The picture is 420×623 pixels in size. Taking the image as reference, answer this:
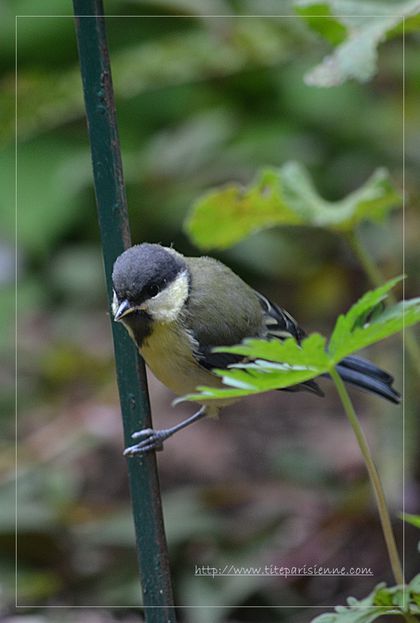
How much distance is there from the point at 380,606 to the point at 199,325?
0.37 meters

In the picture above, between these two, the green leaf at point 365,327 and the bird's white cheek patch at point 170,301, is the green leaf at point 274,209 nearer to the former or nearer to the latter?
the bird's white cheek patch at point 170,301

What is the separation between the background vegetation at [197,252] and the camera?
1578 mm

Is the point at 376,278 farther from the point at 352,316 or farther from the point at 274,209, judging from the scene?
the point at 352,316

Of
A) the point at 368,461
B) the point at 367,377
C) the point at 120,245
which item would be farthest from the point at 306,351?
the point at 367,377

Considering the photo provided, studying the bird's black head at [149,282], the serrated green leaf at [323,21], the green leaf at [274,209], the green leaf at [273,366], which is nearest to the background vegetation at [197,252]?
the serrated green leaf at [323,21]

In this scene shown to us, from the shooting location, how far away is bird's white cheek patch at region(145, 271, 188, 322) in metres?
1.06

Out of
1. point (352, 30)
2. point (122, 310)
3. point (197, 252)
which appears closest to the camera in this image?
point (122, 310)

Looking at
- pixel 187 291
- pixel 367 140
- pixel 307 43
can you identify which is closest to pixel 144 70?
pixel 307 43

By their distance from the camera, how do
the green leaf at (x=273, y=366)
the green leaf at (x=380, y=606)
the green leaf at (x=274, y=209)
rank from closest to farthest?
1. the green leaf at (x=273, y=366)
2. the green leaf at (x=380, y=606)
3. the green leaf at (x=274, y=209)

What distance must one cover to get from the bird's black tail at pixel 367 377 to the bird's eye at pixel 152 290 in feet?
0.80

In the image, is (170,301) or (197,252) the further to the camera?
(197,252)

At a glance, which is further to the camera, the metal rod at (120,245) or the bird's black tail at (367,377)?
the bird's black tail at (367,377)

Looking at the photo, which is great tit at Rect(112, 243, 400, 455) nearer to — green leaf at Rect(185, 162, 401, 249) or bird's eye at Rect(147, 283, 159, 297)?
bird's eye at Rect(147, 283, 159, 297)

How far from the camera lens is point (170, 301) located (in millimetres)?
1095
